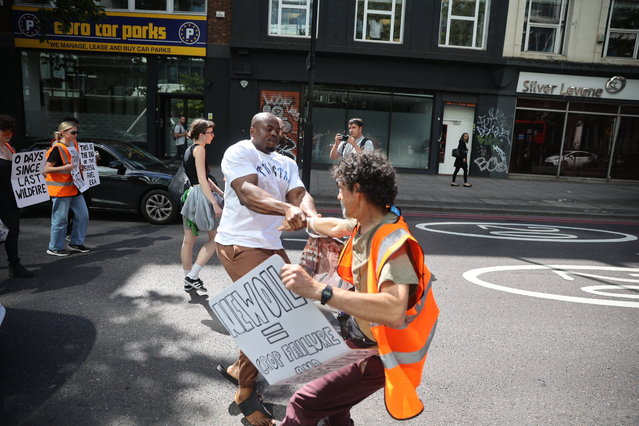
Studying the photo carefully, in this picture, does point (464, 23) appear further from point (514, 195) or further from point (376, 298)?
point (376, 298)

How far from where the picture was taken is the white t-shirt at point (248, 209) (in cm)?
321

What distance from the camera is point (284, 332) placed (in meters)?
2.42

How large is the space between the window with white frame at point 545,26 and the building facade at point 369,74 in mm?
38

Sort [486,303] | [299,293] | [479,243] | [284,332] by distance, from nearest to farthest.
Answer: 1. [299,293]
2. [284,332]
3. [486,303]
4. [479,243]

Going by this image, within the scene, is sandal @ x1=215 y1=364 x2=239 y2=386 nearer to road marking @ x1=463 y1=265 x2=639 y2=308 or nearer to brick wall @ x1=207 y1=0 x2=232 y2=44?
road marking @ x1=463 y1=265 x2=639 y2=308

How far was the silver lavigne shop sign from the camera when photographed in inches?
712

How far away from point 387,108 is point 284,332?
16539 millimetres

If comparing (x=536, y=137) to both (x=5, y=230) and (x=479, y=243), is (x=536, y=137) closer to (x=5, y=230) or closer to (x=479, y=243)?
(x=479, y=243)

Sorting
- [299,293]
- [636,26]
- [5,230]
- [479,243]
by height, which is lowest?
[479,243]

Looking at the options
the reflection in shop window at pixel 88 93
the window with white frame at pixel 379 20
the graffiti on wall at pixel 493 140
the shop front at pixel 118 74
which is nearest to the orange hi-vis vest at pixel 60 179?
the shop front at pixel 118 74

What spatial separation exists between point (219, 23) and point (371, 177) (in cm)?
1673

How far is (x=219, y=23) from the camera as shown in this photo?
56.2 feet

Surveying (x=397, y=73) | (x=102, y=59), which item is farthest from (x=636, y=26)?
(x=102, y=59)

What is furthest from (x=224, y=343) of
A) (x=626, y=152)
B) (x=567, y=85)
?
(x=626, y=152)
